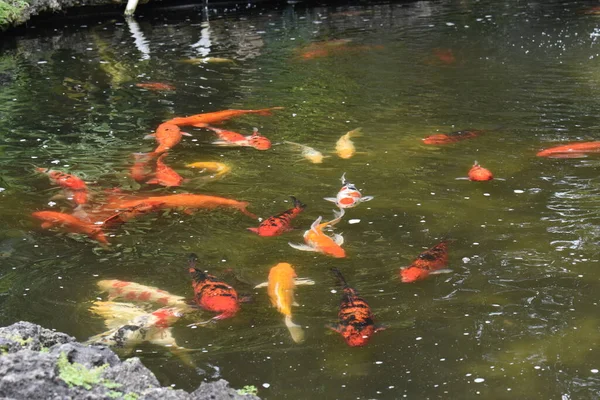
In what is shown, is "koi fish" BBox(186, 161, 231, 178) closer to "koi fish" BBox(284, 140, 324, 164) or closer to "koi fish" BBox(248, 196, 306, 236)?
"koi fish" BBox(284, 140, 324, 164)

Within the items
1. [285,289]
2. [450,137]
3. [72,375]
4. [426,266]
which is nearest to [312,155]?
[450,137]

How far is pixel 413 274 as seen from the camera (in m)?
6.54

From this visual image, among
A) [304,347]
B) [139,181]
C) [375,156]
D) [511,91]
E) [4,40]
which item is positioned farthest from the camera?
[4,40]

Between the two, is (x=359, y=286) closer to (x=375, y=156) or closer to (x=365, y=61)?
(x=375, y=156)

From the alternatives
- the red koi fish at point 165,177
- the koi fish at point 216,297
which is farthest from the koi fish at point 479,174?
the koi fish at point 216,297

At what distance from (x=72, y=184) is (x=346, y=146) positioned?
329 centimetres

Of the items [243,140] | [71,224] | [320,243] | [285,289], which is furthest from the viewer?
[243,140]

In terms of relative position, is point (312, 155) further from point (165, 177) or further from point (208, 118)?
point (208, 118)

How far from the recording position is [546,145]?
9.49 meters

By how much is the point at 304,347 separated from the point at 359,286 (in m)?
0.96

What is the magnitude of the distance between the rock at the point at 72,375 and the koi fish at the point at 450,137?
602cm

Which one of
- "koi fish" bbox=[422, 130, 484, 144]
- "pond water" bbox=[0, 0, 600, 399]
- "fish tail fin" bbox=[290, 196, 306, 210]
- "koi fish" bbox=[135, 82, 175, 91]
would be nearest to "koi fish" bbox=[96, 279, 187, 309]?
"pond water" bbox=[0, 0, 600, 399]

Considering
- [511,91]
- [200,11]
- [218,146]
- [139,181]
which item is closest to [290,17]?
[200,11]

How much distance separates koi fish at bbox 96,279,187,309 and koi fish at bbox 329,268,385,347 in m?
1.28
